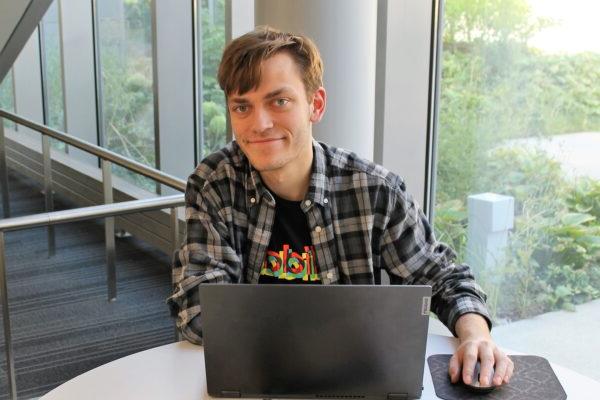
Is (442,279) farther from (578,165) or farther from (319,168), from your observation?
(578,165)

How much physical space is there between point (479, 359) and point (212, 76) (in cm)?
372

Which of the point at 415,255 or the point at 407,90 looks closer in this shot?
the point at 415,255

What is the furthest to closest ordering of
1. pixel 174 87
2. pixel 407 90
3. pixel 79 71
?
pixel 79 71
pixel 174 87
pixel 407 90

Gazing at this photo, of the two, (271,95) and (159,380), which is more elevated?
(271,95)

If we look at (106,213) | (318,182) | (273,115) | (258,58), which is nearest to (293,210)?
(318,182)

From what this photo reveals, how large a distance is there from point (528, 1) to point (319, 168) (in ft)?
4.26

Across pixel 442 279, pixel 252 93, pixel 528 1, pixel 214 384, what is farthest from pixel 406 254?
pixel 528 1

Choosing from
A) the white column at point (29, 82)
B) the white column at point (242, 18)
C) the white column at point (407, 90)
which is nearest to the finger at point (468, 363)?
the white column at point (407, 90)

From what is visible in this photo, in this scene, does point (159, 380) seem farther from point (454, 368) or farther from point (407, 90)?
point (407, 90)

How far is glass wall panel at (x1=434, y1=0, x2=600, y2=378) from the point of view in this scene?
101 inches

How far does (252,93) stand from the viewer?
1.67m

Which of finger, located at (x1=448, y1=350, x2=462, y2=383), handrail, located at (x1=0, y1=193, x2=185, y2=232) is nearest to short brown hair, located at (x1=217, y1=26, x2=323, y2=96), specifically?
finger, located at (x1=448, y1=350, x2=462, y2=383)

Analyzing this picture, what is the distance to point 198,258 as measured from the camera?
5.67 feet

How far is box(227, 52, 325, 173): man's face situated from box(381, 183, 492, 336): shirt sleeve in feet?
1.02
